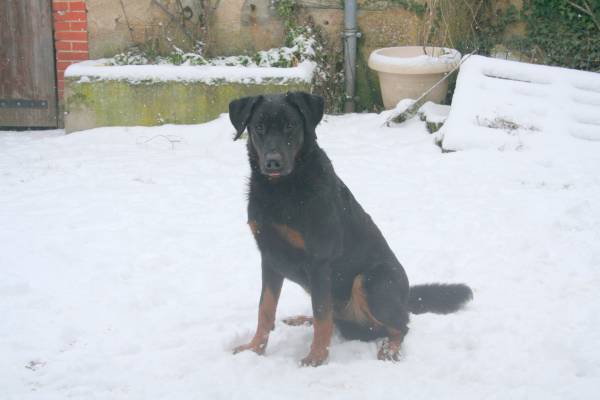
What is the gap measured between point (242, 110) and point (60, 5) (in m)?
5.28

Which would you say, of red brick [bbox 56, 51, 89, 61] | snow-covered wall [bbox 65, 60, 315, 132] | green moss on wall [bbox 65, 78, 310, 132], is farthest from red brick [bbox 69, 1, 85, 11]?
green moss on wall [bbox 65, 78, 310, 132]

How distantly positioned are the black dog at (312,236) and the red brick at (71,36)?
515 cm

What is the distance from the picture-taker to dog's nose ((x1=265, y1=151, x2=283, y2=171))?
2650 millimetres

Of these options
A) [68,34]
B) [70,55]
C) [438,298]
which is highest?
[68,34]

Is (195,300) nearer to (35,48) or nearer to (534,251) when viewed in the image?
(534,251)

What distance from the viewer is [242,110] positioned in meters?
2.86

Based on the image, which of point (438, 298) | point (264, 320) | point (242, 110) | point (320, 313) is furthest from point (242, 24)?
point (320, 313)

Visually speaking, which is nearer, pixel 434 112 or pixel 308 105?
pixel 308 105

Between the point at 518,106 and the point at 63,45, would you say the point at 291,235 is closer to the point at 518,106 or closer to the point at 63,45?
the point at 518,106

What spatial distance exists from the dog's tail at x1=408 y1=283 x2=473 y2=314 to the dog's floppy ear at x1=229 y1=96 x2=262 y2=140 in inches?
45.7

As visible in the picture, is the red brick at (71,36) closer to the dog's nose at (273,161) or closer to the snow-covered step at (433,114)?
the snow-covered step at (433,114)

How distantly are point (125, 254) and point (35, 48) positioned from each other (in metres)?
4.27

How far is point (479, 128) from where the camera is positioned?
5934mm

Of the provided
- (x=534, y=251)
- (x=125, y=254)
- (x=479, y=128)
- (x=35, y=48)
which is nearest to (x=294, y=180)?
(x=125, y=254)
